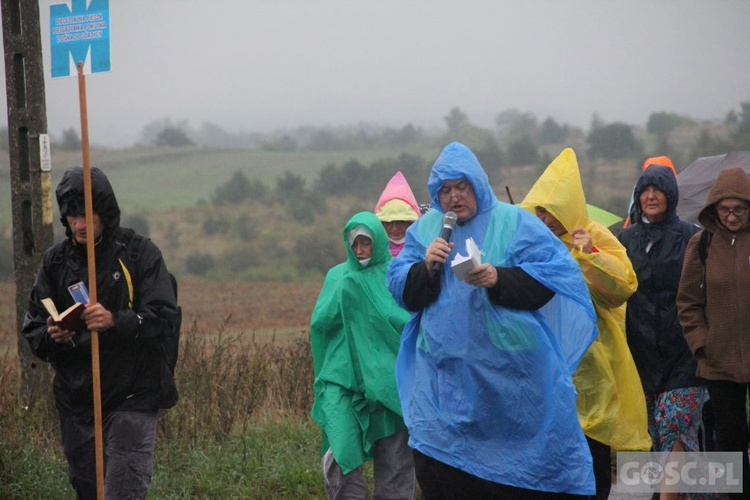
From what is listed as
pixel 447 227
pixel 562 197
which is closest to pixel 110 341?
pixel 447 227

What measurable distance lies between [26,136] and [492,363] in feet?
14.0

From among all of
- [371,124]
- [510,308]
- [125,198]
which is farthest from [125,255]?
[371,124]

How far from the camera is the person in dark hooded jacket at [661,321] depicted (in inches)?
261

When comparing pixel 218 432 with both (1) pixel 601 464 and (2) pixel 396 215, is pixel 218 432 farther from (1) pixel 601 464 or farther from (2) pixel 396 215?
(1) pixel 601 464

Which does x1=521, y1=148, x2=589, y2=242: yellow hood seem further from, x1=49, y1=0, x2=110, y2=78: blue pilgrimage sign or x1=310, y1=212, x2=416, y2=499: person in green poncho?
x1=49, y1=0, x2=110, y2=78: blue pilgrimage sign

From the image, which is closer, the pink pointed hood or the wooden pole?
the wooden pole

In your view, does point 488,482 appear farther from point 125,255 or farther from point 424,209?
point 424,209

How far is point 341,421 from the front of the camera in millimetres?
5996

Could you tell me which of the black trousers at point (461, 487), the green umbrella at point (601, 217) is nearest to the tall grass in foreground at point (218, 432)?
the black trousers at point (461, 487)

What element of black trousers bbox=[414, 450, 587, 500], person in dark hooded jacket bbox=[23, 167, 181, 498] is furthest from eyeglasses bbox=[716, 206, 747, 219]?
person in dark hooded jacket bbox=[23, 167, 181, 498]

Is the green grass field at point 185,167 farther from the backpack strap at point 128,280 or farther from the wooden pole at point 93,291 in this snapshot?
the wooden pole at point 93,291

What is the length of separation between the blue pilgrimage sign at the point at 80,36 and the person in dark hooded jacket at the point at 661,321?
3251 mm

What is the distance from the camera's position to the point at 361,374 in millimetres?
6094

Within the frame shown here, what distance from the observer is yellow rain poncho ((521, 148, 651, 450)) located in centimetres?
615
